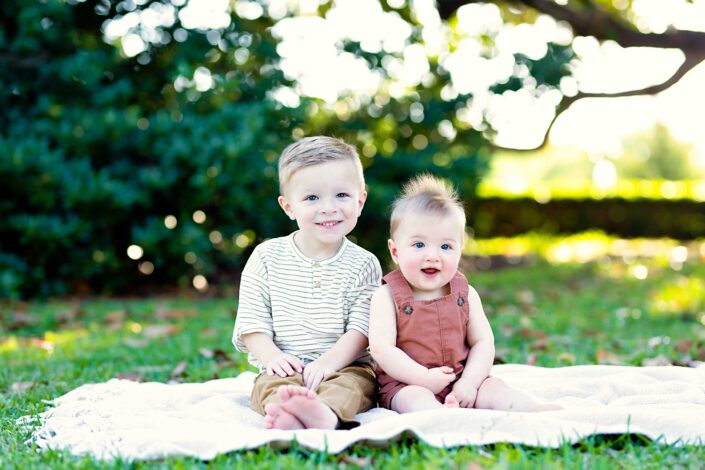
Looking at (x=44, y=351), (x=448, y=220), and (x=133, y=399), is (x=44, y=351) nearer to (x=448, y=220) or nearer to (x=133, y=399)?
(x=133, y=399)

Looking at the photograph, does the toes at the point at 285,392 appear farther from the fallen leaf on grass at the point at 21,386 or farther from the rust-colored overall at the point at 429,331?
Answer: the fallen leaf on grass at the point at 21,386

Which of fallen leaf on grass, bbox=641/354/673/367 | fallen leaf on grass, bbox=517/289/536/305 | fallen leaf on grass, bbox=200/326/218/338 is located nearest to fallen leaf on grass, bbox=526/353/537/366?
fallen leaf on grass, bbox=641/354/673/367

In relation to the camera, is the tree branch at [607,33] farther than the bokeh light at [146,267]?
Yes

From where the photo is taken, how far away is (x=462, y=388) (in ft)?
10.3

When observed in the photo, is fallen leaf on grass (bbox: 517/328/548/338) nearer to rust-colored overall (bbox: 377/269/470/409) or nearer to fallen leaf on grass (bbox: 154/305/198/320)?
rust-colored overall (bbox: 377/269/470/409)

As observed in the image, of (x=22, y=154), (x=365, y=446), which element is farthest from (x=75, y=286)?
(x=365, y=446)

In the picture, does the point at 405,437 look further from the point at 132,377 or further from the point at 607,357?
the point at 607,357

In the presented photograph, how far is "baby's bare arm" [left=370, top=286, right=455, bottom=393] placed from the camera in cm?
315

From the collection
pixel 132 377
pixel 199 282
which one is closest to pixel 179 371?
pixel 132 377

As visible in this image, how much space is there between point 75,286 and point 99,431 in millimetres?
5561

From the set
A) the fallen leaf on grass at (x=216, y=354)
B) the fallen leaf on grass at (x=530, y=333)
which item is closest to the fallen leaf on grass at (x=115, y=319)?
the fallen leaf on grass at (x=216, y=354)

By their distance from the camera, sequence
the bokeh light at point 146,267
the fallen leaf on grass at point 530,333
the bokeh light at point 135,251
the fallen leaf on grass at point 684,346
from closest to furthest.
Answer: the fallen leaf on grass at point 684,346, the fallen leaf on grass at point 530,333, the bokeh light at point 135,251, the bokeh light at point 146,267

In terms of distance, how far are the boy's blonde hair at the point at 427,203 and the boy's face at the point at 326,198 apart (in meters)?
0.18

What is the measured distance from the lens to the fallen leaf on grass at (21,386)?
12.9 feet
